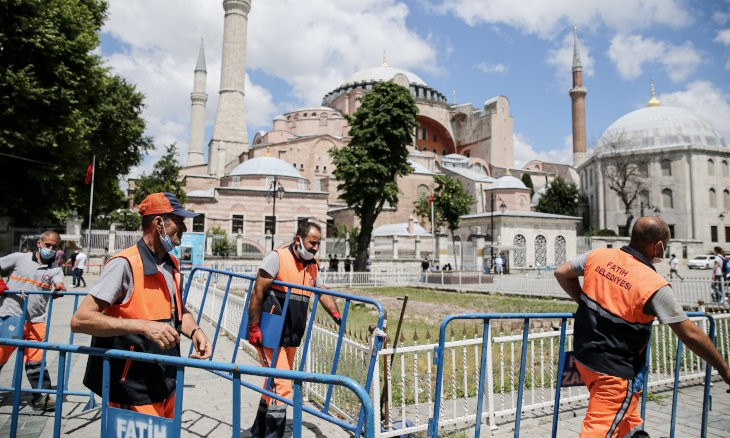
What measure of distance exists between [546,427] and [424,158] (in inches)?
1843

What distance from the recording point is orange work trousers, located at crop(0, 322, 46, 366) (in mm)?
4309

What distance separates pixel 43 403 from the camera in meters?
4.45

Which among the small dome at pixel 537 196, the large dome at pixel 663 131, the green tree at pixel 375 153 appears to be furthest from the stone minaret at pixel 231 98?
the large dome at pixel 663 131

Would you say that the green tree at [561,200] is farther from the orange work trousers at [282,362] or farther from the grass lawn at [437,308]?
the orange work trousers at [282,362]

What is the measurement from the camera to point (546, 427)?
14.4 feet

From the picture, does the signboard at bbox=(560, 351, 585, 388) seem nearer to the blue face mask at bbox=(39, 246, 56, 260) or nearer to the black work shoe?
the black work shoe

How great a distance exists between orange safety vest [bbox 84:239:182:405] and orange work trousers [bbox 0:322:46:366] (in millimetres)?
2518

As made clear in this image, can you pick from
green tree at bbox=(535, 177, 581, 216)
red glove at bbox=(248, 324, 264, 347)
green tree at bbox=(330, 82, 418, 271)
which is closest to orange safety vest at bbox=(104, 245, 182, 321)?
red glove at bbox=(248, 324, 264, 347)

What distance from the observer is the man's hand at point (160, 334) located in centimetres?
225

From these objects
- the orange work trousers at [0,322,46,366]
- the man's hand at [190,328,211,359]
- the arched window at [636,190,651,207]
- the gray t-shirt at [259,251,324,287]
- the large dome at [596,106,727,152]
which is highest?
the large dome at [596,106,727,152]

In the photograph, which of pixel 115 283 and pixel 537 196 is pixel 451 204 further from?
pixel 115 283

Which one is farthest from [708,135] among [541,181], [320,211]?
[320,211]

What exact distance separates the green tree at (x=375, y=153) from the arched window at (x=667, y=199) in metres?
32.1

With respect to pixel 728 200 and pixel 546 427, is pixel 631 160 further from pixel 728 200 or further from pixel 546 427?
pixel 546 427
